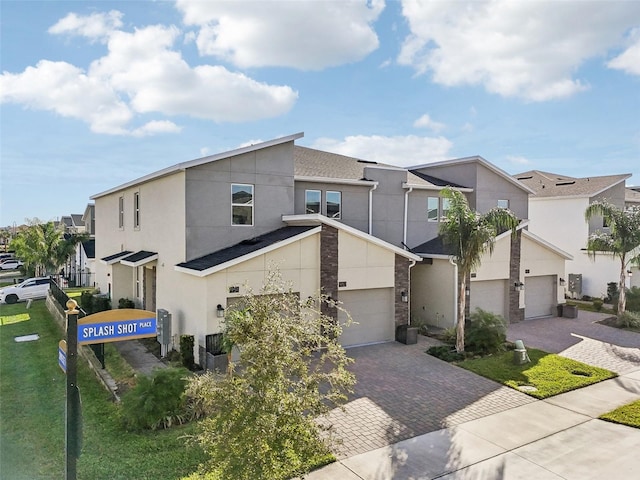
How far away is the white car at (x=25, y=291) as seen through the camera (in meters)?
27.4

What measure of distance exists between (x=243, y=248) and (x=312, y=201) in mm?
4654

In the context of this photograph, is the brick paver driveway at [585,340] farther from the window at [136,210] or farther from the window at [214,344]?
the window at [136,210]

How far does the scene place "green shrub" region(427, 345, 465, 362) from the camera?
49.2 ft

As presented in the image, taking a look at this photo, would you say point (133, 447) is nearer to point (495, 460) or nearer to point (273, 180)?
point (495, 460)

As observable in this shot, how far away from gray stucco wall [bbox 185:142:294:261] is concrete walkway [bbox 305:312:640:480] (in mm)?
8384

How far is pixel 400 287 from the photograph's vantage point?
691 inches

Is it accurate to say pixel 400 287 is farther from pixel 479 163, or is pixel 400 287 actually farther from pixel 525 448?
pixel 479 163

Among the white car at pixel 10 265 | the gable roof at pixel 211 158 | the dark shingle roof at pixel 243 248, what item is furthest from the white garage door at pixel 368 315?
the white car at pixel 10 265

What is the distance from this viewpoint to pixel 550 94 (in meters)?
18.0

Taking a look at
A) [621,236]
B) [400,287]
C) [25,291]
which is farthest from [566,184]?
[25,291]

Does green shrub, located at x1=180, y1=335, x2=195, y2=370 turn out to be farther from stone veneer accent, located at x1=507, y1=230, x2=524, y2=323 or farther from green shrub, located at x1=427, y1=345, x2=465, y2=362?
stone veneer accent, located at x1=507, y1=230, x2=524, y2=323

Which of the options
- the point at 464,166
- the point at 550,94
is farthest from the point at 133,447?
the point at 464,166

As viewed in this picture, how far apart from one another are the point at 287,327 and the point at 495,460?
5.72 m

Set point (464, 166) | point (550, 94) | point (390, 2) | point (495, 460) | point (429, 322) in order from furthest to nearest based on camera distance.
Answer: point (464, 166) → point (429, 322) → point (550, 94) → point (390, 2) → point (495, 460)
